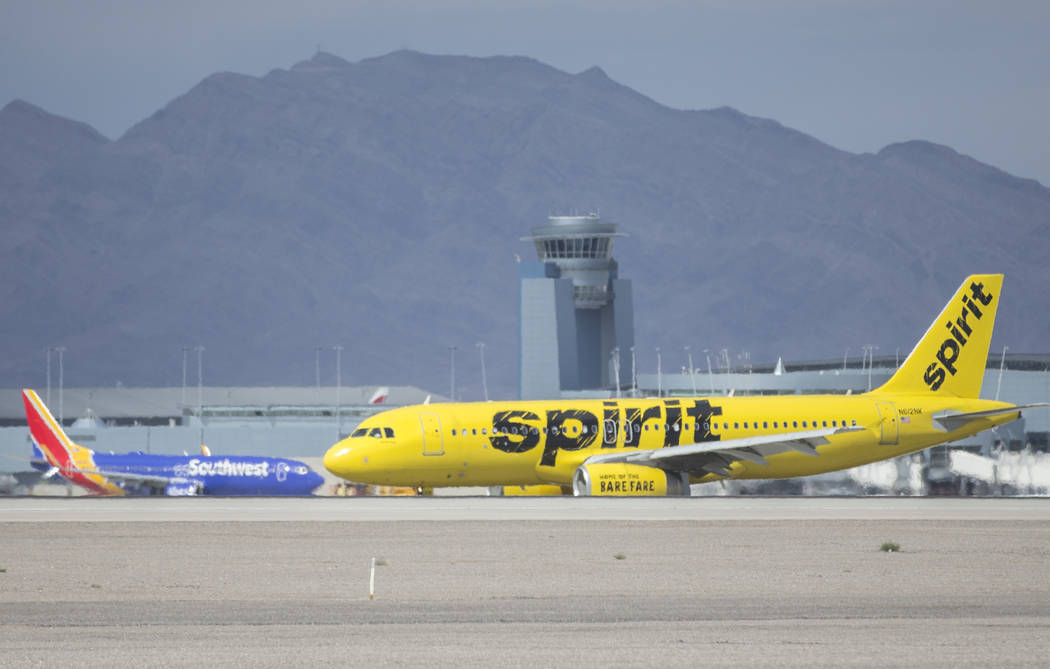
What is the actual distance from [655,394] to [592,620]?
123 meters

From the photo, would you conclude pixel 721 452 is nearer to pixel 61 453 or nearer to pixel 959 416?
pixel 959 416

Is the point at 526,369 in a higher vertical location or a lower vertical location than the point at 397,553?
higher

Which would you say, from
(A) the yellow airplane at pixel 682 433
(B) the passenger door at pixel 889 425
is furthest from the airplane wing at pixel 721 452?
(B) the passenger door at pixel 889 425

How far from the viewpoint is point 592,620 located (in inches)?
1126

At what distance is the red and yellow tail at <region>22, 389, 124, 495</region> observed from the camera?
302 ft

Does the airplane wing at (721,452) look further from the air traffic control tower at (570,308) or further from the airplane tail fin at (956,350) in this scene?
the air traffic control tower at (570,308)

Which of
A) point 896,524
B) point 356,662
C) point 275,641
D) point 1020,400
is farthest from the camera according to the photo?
A: point 1020,400

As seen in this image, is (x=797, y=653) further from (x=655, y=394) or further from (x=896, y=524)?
(x=655, y=394)

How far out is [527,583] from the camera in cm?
3431

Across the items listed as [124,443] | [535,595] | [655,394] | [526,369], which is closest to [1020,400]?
[655,394]

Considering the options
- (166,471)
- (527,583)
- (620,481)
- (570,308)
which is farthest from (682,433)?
(570,308)

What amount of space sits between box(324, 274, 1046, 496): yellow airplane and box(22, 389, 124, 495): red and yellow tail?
37157mm

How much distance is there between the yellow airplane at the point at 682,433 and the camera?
189ft

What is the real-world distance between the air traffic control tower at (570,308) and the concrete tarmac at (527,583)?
115 meters
